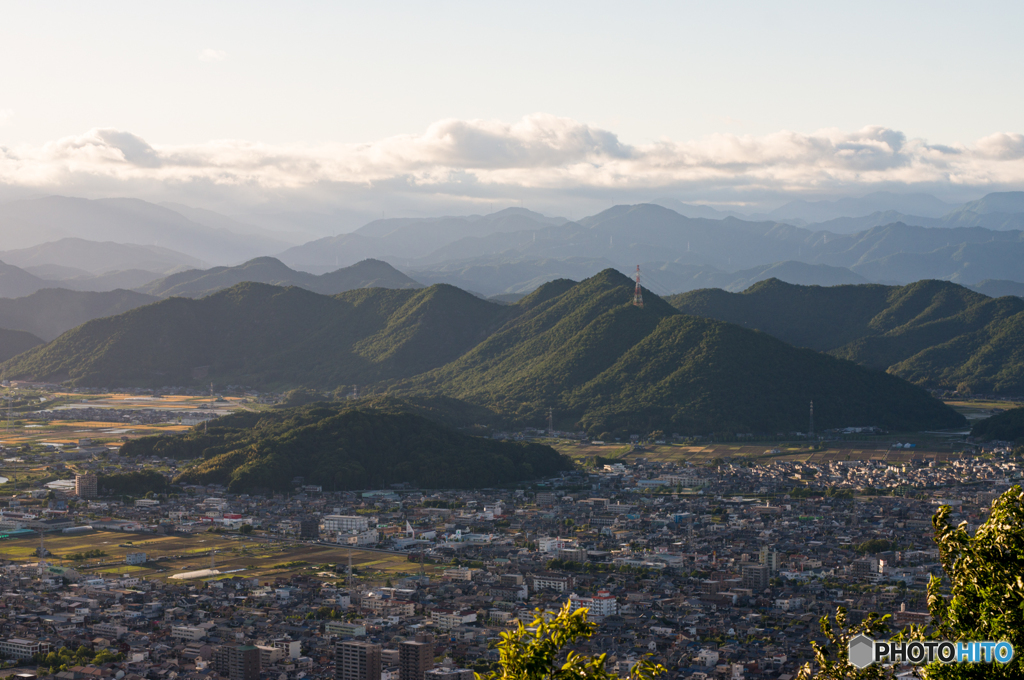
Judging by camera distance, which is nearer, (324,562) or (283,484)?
(324,562)

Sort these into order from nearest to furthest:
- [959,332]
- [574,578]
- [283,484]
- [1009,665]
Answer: [1009,665], [574,578], [283,484], [959,332]

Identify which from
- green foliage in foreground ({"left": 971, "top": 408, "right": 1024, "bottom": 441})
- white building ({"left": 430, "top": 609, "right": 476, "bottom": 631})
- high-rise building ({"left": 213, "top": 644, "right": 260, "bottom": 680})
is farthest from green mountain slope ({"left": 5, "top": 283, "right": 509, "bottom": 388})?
high-rise building ({"left": 213, "top": 644, "right": 260, "bottom": 680})

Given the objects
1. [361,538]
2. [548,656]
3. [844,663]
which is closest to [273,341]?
[361,538]

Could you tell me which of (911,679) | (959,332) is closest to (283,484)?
(911,679)

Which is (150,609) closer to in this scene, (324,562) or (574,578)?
(324,562)

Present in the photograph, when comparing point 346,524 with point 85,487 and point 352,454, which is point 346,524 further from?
point 85,487

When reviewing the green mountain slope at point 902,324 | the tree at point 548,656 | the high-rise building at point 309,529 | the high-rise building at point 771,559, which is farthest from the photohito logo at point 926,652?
the green mountain slope at point 902,324

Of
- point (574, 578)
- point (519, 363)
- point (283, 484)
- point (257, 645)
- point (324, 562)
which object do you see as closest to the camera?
point (257, 645)
